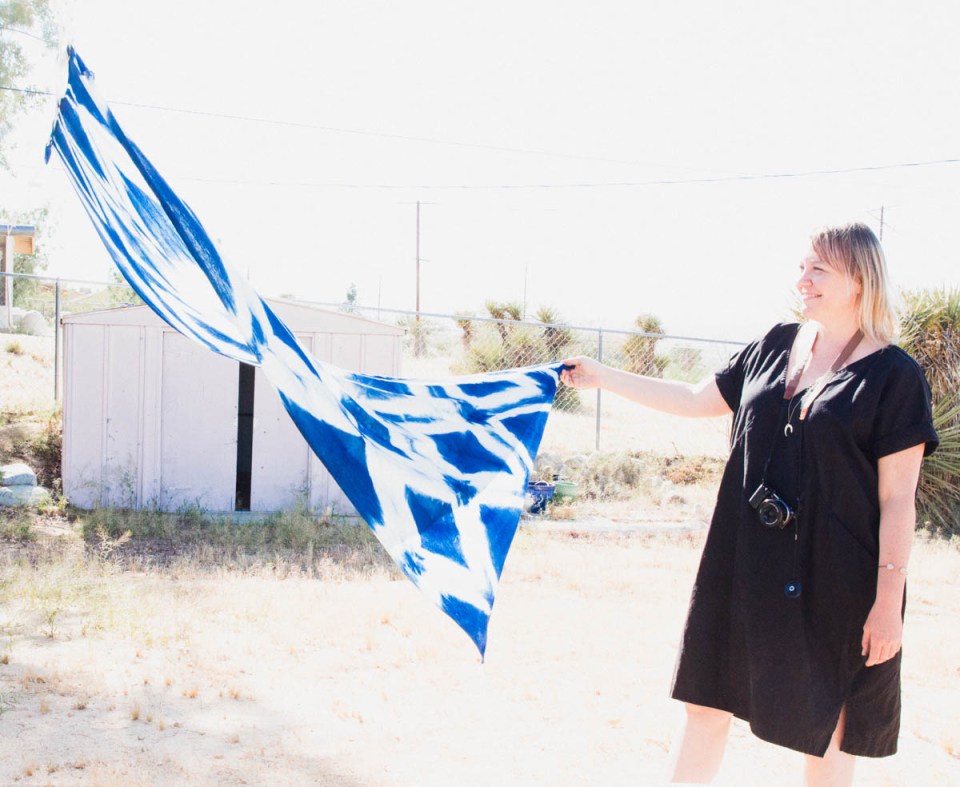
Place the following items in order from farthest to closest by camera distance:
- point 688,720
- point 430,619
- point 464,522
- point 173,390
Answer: point 173,390 → point 430,619 → point 464,522 → point 688,720

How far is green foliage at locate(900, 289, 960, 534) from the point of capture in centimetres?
953

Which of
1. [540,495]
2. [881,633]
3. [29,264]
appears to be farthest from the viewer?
[29,264]

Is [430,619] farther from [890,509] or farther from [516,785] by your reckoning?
[890,509]

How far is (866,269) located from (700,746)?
4.52 feet

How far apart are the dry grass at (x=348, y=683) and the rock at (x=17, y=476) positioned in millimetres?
2292

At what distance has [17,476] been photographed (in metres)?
8.28

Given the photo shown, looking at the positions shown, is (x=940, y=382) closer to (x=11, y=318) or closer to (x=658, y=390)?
(x=658, y=390)

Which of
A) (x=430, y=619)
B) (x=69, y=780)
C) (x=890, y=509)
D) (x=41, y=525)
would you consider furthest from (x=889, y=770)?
(x=41, y=525)

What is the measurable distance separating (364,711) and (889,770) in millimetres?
2174

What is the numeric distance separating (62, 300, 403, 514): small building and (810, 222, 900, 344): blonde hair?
22.4 ft

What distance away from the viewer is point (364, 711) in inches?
147

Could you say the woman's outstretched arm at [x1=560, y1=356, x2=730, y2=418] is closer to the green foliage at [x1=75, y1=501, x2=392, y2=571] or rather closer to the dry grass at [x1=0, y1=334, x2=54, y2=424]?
the green foliage at [x1=75, y1=501, x2=392, y2=571]

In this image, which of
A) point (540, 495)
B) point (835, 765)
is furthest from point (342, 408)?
point (540, 495)

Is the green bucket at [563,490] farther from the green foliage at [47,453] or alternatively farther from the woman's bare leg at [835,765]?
the woman's bare leg at [835,765]
